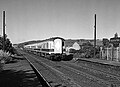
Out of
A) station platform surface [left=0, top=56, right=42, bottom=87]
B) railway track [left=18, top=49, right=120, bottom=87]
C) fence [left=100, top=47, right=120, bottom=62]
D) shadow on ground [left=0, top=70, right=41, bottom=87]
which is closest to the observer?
shadow on ground [left=0, top=70, right=41, bottom=87]

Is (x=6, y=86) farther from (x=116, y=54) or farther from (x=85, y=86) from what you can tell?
(x=116, y=54)

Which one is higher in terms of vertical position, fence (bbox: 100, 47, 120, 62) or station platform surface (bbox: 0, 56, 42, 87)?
fence (bbox: 100, 47, 120, 62)

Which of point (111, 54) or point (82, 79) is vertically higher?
point (111, 54)

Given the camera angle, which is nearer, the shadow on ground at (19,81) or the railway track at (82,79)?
the shadow on ground at (19,81)

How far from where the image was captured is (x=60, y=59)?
32094mm

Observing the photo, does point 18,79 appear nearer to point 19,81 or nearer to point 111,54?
point 19,81

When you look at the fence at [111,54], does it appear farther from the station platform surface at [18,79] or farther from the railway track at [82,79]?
the station platform surface at [18,79]

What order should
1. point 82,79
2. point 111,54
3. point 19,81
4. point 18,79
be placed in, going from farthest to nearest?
point 111,54 → point 82,79 → point 18,79 → point 19,81

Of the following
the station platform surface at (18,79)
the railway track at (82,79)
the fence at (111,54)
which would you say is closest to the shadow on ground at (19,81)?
the station platform surface at (18,79)

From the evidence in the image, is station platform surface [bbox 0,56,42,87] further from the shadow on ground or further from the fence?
the fence

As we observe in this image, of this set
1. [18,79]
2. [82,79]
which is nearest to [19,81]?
[18,79]

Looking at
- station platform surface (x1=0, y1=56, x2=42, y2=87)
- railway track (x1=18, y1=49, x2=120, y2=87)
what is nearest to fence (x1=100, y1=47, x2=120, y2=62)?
railway track (x1=18, y1=49, x2=120, y2=87)

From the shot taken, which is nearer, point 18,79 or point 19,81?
point 19,81

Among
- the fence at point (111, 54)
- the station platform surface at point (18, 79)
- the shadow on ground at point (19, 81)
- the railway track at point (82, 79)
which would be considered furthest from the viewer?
the fence at point (111, 54)
